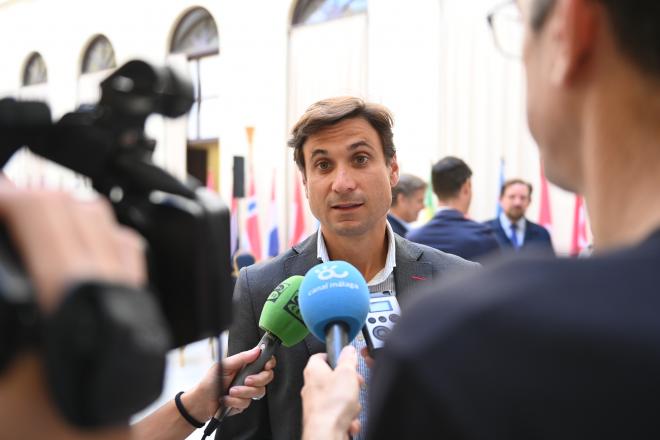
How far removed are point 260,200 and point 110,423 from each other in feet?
31.3

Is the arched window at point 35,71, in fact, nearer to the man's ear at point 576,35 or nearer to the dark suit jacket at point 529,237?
the dark suit jacket at point 529,237

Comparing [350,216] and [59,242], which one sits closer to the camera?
[59,242]

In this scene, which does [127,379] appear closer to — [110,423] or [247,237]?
[110,423]

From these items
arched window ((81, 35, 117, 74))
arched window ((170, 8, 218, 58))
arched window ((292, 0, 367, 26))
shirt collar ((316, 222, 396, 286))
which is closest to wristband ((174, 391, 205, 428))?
shirt collar ((316, 222, 396, 286))

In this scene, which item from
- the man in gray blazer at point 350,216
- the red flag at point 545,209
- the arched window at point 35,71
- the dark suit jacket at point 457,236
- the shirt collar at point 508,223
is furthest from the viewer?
the arched window at point 35,71

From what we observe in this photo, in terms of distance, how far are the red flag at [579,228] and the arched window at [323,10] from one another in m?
3.95

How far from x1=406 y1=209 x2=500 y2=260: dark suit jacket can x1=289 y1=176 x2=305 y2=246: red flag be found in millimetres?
5687

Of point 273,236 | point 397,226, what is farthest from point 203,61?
point 397,226

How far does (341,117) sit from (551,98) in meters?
1.29

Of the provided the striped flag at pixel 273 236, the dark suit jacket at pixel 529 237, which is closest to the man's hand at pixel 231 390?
the dark suit jacket at pixel 529 237

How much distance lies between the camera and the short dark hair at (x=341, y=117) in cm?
195

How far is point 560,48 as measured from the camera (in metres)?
0.64

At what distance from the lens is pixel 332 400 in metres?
1.05

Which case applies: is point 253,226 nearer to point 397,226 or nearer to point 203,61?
point 203,61
